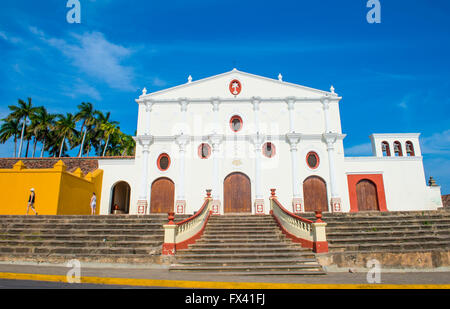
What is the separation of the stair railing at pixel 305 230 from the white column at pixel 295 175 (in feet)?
17.9

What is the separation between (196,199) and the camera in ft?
58.3

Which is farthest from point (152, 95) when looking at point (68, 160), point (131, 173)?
point (68, 160)

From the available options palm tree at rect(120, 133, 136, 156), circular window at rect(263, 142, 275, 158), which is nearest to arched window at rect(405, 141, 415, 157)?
circular window at rect(263, 142, 275, 158)

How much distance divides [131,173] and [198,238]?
9648mm

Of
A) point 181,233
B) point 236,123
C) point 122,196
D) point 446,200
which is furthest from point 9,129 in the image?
point 446,200

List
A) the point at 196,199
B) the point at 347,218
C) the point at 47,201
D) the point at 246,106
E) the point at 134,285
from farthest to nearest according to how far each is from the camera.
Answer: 1. the point at 246,106
2. the point at 196,199
3. the point at 47,201
4. the point at 347,218
5. the point at 134,285

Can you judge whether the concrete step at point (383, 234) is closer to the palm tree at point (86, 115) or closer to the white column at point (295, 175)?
the white column at point (295, 175)

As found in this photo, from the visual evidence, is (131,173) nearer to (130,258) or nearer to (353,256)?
(130,258)

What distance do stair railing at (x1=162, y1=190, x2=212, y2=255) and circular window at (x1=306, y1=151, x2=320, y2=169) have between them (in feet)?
31.4

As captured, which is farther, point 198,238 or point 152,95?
point 152,95

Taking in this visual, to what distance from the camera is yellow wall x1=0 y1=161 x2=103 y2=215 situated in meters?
14.6

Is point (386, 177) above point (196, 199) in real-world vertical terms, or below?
above

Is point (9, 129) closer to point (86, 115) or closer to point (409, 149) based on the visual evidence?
point (86, 115)

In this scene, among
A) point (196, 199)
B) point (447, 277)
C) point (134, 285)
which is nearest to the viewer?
point (134, 285)
